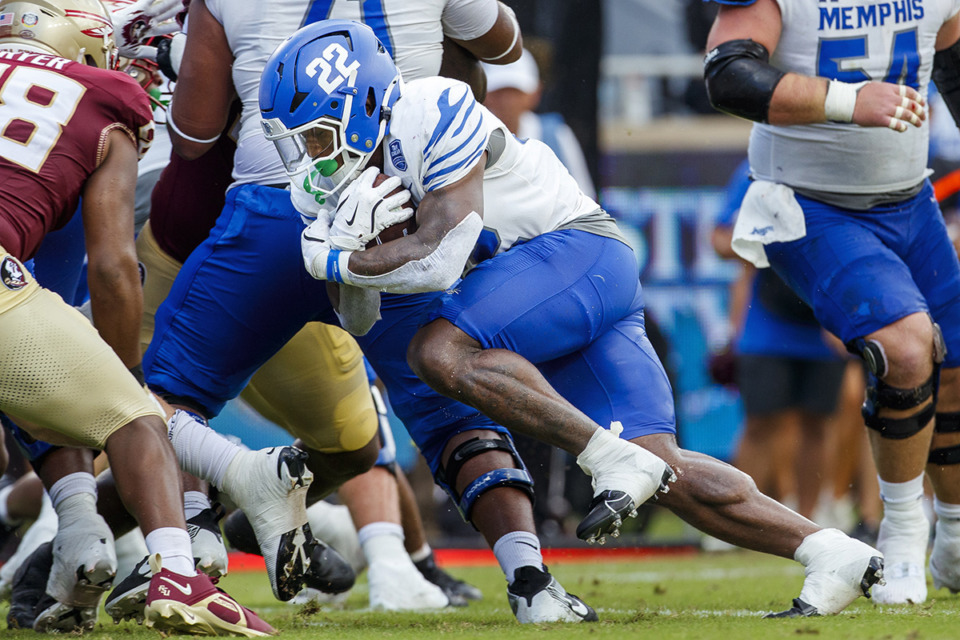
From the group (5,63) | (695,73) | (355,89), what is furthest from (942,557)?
(695,73)

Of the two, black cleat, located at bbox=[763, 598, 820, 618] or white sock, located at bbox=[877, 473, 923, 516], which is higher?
black cleat, located at bbox=[763, 598, 820, 618]

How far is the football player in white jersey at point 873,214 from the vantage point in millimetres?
3906

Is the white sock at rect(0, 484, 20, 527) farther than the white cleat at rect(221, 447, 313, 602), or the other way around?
the white sock at rect(0, 484, 20, 527)

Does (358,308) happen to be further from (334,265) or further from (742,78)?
(742,78)

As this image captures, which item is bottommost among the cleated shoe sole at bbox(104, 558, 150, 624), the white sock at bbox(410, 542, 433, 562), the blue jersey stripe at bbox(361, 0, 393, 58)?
the white sock at bbox(410, 542, 433, 562)

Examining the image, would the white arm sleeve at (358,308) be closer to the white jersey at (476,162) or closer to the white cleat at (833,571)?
the white jersey at (476,162)

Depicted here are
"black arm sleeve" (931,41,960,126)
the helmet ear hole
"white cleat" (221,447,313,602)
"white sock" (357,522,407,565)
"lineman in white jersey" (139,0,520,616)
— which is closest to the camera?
the helmet ear hole

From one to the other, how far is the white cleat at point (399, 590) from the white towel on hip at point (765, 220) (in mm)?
1597

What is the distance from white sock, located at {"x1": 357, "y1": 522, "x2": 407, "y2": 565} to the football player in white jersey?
160 cm

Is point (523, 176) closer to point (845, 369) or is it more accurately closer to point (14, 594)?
point (14, 594)

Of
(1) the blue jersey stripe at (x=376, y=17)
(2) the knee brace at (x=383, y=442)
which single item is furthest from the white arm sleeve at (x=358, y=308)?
(2) the knee brace at (x=383, y=442)

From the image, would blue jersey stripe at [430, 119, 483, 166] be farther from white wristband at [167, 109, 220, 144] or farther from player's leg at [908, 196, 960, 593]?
player's leg at [908, 196, 960, 593]

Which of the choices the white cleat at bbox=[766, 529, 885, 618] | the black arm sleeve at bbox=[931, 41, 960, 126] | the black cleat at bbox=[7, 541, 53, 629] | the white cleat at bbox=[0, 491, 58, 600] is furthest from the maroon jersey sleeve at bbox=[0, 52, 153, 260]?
the black arm sleeve at bbox=[931, 41, 960, 126]

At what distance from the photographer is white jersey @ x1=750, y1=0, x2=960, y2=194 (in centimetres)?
409
